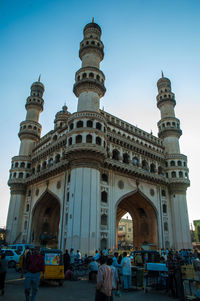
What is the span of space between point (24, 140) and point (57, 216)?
1537cm

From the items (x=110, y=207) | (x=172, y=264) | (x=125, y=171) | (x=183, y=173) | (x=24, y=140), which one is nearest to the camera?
(x=172, y=264)

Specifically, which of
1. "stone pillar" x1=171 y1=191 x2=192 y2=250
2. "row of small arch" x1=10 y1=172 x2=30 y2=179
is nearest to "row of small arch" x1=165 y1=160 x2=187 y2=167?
"stone pillar" x1=171 y1=191 x2=192 y2=250

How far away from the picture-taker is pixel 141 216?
130 ft

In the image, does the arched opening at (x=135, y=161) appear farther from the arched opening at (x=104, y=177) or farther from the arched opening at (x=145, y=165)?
the arched opening at (x=104, y=177)

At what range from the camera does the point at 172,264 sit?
10938 millimetres

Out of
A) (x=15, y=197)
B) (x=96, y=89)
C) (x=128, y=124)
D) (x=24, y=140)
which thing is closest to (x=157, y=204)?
(x=128, y=124)

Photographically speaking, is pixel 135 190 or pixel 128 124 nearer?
pixel 135 190

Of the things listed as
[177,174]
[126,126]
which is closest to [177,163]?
[177,174]

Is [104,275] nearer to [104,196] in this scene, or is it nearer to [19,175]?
[104,196]

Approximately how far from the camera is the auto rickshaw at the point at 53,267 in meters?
12.4

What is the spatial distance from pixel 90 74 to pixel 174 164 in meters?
20.5

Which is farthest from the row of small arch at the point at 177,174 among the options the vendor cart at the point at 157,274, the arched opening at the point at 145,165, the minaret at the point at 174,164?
the vendor cart at the point at 157,274

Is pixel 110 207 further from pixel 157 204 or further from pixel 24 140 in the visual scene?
pixel 24 140

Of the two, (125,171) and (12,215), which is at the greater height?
(125,171)
